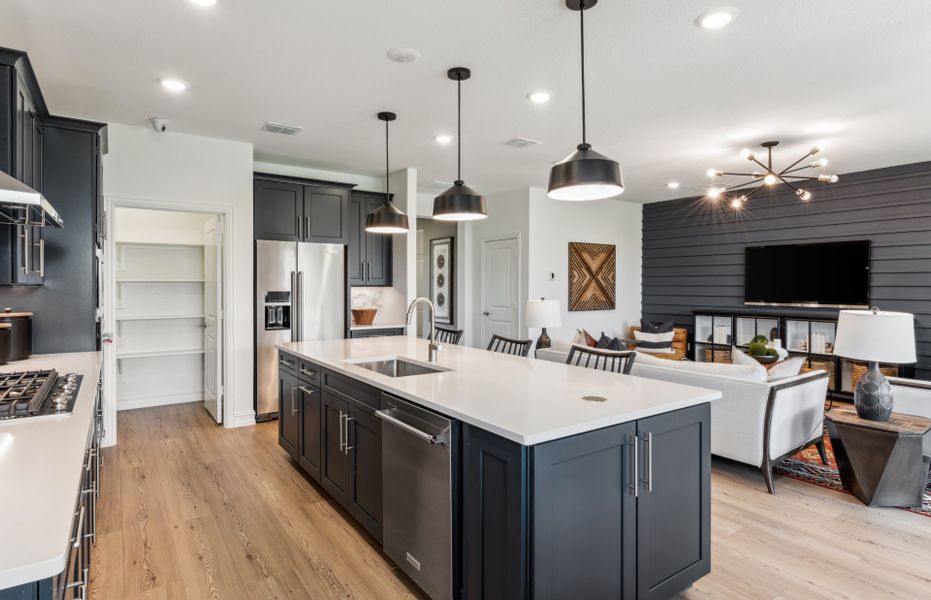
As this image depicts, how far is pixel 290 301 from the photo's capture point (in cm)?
512

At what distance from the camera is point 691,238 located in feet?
25.1

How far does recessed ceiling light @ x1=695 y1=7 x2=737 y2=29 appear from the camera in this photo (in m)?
2.53

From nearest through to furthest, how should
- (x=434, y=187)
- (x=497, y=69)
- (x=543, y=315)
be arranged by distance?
(x=497, y=69)
(x=543, y=315)
(x=434, y=187)

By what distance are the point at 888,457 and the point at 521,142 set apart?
3.64m

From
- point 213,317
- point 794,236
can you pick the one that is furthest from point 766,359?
point 213,317

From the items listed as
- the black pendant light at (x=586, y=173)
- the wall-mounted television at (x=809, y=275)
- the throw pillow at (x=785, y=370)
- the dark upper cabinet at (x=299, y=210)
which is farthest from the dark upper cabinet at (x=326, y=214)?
the wall-mounted television at (x=809, y=275)

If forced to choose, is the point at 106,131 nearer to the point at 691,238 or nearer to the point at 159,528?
the point at 159,528

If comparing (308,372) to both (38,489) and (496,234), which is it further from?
(496,234)

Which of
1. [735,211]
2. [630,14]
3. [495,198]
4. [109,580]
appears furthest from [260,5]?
[735,211]

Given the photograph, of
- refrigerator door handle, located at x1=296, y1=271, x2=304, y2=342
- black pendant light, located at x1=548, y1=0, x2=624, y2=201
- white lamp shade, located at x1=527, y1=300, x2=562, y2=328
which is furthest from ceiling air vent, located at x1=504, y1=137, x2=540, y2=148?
black pendant light, located at x1=548, y1=0, x2=624, y2=201

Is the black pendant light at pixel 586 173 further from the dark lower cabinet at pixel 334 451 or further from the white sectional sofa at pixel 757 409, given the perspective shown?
the white sectional sofa at pixel 757 409

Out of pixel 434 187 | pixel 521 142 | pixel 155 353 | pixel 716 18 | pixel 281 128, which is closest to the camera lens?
pixel 716 18

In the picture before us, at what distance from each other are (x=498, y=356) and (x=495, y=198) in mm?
4600

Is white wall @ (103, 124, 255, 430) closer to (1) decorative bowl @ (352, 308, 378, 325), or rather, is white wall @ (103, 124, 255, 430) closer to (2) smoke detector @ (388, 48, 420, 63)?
(1) decorative bowl @ (352, 308, 378, 325)
